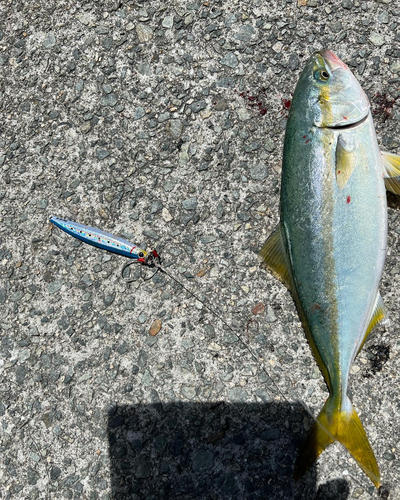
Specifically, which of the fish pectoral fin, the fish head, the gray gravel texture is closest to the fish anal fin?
the fish pectoral fin

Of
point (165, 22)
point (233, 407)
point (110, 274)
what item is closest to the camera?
point (233, 407)

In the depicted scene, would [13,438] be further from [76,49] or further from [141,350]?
[76,49]

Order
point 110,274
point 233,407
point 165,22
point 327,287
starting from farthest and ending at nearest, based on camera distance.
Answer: point 165,22, point 110,274, point 233,407, point 327,287

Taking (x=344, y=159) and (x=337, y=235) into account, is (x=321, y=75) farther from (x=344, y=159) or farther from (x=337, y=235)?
(x=337, y=235)

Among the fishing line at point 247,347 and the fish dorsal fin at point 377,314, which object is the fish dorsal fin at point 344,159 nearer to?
the fish dorsal fin at point 377,314

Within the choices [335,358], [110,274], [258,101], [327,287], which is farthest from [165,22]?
[335,358]

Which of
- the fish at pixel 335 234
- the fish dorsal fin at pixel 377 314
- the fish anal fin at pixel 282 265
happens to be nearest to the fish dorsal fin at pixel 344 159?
the fish at pixel 335 234

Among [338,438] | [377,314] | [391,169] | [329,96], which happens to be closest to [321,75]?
[329,96]

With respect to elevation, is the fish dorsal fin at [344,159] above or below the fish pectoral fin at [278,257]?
above
